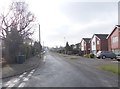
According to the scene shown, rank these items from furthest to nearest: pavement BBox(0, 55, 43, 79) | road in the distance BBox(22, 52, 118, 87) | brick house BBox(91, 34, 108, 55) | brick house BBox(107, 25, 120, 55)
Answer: brick house BBox(91, 34, 108, 55)
brick house BBox(107, 25, 120, 55)
pavement BBox(0, 55, 43, 79)
road in the distance BBox(22, 52, 118, 87)

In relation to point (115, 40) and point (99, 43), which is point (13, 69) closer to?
point (115, 40)

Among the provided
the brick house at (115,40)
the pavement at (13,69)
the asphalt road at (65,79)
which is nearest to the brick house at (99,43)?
the brick house at (115,40)

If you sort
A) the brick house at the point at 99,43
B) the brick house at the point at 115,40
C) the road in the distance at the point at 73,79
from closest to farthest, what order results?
1. the road in the distance at the point at 73,79
2. the brick house at the point at 115,40
3. the brick house at the point at 99,43

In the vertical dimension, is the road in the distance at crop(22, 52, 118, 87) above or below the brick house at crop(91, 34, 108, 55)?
below

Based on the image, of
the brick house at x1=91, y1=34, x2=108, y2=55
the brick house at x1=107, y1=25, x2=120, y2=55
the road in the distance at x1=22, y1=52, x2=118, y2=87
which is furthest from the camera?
the brick house at x1=91, y1=34, x2=108, y2=55

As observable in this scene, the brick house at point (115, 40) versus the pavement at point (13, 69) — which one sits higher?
the brick house at point (115, 40)

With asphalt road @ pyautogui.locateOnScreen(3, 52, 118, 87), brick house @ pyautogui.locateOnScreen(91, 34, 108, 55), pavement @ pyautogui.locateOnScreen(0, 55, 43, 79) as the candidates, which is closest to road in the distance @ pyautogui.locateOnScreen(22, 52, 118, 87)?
asphalt road @ pyautogui.locateOnScreen(3, 52, 118, 87)

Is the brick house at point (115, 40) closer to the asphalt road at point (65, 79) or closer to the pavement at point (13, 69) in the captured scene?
the pavement at point (13, 69)

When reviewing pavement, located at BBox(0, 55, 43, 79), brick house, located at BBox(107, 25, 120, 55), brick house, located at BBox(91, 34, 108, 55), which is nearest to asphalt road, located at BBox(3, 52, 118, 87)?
pavement, located at BBox(0, 55, 43, 79)

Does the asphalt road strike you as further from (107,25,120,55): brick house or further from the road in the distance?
(107,25,120,55): brick house

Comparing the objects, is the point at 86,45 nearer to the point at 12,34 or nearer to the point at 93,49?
the point at 93,49

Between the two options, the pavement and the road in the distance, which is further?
the pavement

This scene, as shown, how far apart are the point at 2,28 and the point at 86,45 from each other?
54086 millimetres

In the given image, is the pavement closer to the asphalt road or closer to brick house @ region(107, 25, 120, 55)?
the asphalt road
